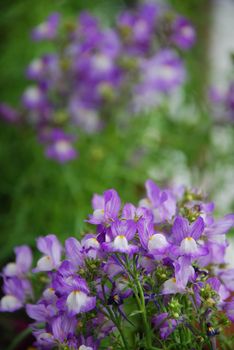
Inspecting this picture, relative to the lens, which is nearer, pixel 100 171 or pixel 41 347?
pixel 41 347

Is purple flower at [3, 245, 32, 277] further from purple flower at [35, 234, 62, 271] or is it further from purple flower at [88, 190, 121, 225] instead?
purple flower at [88, 190, 121, 225]

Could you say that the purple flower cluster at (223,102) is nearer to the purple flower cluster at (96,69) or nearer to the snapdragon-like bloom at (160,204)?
the purple flower cluster at (96,69)

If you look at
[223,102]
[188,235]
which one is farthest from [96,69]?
[188,235]

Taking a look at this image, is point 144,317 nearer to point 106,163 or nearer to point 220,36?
point 106,163

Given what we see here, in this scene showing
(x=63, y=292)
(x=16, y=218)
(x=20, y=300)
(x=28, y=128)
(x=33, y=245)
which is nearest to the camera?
(x=63, y=292)

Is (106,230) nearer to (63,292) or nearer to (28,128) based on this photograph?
(63,292)

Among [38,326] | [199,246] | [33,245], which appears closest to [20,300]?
[38,326]

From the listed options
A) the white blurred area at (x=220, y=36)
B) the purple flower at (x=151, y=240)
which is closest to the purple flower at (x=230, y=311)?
the purple flower at (x=151, y=240)

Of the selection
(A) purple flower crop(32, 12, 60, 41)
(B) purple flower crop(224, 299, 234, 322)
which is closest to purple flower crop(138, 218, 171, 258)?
(B) purple flower crop(224, 299, 234, 322)
